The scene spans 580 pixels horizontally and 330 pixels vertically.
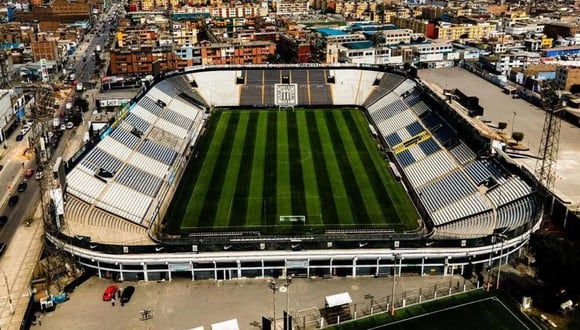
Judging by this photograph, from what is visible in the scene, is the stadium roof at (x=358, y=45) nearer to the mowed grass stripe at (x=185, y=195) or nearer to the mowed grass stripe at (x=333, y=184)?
the mowed grass stripe at (x=333, y=184)

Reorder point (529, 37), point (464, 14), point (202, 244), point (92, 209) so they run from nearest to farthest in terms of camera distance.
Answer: point (202, 244) < point (92, 209) < point (529, 37) < point (464, 14)

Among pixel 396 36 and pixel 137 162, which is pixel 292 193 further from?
pixel 396 36

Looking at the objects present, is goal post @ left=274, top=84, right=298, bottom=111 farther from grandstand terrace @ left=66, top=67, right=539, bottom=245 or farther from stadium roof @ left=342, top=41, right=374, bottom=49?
stadium roof @ left=342, top=41, right=374, bottom=49

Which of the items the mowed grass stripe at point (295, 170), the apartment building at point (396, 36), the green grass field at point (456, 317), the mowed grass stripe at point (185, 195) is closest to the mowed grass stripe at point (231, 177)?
the mowed grass stripe at point (185, 195)

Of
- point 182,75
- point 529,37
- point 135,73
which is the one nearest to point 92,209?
point 182,75

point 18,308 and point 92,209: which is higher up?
point 92,209

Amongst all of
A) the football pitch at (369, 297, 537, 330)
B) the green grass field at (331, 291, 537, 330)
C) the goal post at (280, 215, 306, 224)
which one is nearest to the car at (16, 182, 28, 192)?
the goal post at (280, 215, 306, 224)

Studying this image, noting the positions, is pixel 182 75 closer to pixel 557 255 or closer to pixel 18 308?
pixel 18 308
